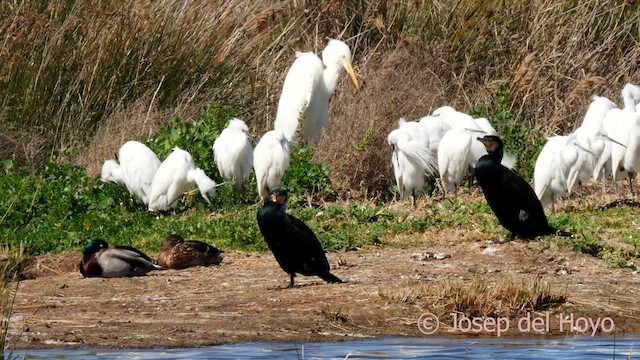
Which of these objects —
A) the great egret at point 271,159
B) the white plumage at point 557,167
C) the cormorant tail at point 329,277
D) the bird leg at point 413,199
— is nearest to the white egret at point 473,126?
the bird leg at point 413,199

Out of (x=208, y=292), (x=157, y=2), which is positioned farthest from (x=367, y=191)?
(x=208, y=292)

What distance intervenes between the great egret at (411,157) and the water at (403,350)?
17.6 ft

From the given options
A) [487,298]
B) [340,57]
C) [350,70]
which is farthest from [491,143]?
[340,57]

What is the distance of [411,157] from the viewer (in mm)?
13484

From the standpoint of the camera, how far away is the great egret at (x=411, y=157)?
531 inches

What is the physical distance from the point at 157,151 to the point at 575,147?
4439mm

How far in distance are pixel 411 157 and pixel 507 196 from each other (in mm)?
2678

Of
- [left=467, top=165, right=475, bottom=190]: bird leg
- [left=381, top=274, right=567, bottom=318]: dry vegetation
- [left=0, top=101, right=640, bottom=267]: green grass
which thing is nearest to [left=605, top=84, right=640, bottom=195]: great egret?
[left=0, top=101, right=640, bottom=267]: green grass

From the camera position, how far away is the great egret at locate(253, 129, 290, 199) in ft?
43.3

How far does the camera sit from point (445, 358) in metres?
7.61

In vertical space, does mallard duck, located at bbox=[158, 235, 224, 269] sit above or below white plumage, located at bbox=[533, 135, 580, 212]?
below

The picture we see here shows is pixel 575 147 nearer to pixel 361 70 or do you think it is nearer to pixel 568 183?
pixel 568 183

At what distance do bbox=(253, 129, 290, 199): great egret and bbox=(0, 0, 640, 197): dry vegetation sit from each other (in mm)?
1227

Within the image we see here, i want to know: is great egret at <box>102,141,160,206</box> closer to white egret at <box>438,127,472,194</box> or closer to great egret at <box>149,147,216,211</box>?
great egret at <box>149,147,216,211</box>
